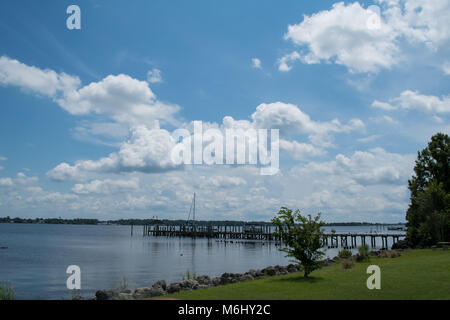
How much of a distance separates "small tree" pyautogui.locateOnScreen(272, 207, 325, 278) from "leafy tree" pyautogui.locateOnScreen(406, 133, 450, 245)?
26626 millimetres

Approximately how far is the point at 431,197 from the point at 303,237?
28.6 meters

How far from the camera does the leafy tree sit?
1559 inches

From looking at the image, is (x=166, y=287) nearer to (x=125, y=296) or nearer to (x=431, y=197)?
(x=125, y=296)

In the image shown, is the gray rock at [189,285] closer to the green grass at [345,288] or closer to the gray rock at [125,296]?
the green grass at [345,288]

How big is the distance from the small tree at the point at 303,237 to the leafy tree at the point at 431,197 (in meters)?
26.6

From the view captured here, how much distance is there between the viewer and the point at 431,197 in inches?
1592

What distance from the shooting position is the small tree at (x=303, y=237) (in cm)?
1900

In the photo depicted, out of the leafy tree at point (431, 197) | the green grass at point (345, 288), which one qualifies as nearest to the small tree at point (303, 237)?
the green grass at point (345, 288)

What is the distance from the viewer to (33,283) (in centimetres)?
2933

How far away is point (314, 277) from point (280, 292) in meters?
4.95

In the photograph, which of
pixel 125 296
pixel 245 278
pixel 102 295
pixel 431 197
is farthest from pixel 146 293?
pixel 431 197

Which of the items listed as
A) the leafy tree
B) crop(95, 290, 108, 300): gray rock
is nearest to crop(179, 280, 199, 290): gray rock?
crop(95, 290, 108, 300): gray rock
